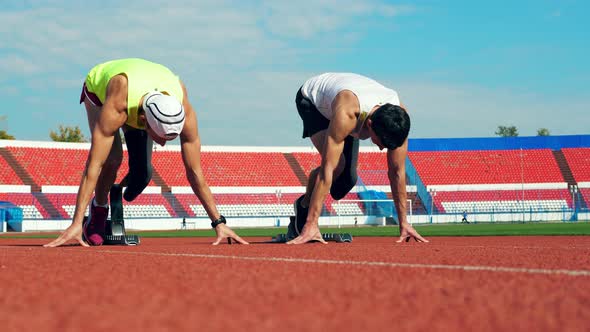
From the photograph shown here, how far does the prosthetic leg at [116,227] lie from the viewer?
26.4ft

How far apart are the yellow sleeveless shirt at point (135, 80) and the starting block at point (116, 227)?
1.40 metres

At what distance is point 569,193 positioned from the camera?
44281 mm

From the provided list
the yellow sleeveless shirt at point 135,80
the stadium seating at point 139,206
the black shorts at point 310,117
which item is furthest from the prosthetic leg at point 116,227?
the stadium seating at point 139,206

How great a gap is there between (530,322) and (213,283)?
5.09ft

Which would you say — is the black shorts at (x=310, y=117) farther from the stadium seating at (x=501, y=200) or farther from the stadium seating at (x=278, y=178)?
the stadium seating at (x=501, y=200)

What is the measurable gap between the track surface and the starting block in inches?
131

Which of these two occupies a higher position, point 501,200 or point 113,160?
point 113,160

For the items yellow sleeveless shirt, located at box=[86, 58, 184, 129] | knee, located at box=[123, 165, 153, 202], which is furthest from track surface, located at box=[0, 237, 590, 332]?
knee, located at box=[123, 165, 153, 202]

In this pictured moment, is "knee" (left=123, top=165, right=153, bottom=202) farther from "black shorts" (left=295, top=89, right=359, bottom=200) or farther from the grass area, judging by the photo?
the grass area

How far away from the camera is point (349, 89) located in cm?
743

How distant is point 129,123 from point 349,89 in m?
2.00

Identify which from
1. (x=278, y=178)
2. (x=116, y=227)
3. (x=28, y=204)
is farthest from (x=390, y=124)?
(x=278, y=178)

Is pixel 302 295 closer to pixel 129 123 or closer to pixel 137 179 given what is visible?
pixel 129 123

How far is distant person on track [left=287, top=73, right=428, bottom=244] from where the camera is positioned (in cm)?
707
